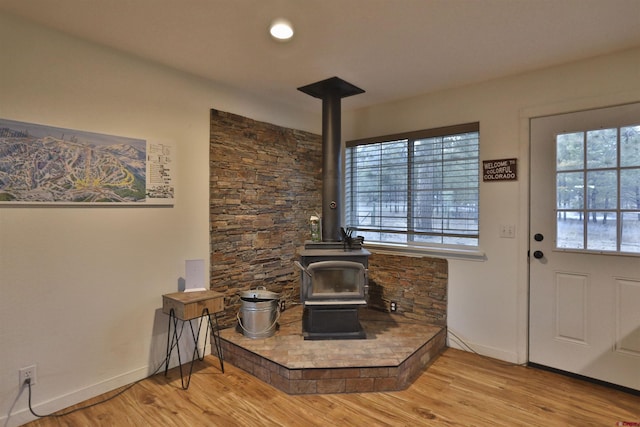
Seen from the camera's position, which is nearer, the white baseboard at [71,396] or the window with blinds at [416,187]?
the white baseboard at [71,396]

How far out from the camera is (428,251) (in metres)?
3.27

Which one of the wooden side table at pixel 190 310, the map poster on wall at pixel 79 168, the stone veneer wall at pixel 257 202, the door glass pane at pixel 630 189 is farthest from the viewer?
the stone veneer wall at pixel 257 202

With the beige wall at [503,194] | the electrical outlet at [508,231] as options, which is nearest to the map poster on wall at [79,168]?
the beige wall at [503,194]

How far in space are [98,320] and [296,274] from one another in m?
1.84

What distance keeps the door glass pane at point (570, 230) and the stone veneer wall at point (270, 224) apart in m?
0.94

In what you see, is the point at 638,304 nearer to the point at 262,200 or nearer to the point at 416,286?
the point at 416,286

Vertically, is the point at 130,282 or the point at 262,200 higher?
the point at 262,200

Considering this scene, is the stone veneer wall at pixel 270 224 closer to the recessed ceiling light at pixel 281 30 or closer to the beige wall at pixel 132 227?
the beige wall at pixel 132 227

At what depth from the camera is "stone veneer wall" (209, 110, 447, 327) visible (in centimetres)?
298

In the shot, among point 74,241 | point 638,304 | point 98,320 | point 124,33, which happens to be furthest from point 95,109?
point 638,304

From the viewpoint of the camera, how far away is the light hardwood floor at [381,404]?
6.67 feet

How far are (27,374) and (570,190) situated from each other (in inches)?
149

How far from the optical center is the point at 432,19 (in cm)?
197

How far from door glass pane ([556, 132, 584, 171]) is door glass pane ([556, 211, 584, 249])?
1.15 feet
